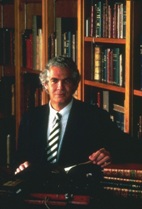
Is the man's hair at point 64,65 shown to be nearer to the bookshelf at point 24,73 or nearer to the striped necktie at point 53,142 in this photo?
the striped necktie at point 53,142

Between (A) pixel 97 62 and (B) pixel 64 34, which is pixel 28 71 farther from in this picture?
(A) pixel 97 62

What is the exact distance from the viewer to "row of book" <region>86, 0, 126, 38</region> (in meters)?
3.23

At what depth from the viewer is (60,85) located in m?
3.00

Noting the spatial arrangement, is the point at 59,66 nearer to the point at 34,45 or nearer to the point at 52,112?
the point at 52,112

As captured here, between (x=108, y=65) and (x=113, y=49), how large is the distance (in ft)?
0.39

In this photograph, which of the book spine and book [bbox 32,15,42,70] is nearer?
the book spine

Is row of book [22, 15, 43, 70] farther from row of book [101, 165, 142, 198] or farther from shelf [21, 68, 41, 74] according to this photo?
row of book [101, 165, 142, 198]

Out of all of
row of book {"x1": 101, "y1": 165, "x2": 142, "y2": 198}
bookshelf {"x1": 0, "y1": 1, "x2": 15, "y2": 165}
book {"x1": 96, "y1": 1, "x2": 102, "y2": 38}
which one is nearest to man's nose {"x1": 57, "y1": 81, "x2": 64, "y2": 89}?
book {"x1": 96, "y1": 1, "x2": 102, "y2": 38}

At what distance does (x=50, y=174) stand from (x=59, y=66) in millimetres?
999

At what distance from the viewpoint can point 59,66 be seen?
3.01m

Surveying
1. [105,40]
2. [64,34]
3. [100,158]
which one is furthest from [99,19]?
[100,158]

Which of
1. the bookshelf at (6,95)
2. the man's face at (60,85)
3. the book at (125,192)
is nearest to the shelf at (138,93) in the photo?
the man's face at (60,85)

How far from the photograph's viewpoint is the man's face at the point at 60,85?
3000 mm

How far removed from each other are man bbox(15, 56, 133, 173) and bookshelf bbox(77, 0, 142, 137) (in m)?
0.20
